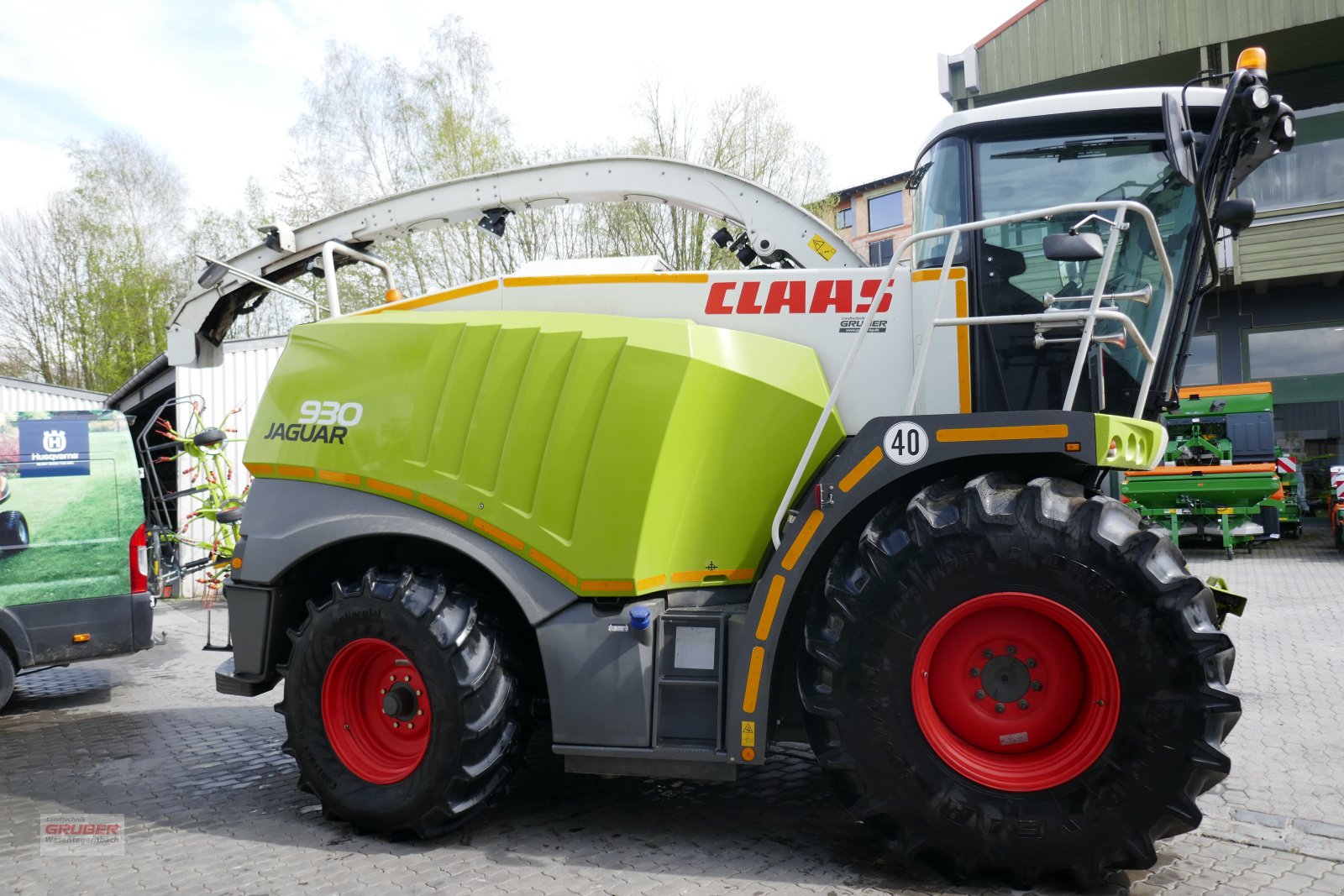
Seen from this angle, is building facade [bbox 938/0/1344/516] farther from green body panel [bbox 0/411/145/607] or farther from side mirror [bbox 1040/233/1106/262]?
green body panel [bbox 0/411/145/607]

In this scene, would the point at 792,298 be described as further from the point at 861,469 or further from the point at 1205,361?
the point at 1205,361

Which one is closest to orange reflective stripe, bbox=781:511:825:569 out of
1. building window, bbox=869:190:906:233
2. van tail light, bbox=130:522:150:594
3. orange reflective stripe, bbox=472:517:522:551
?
orange reflective stripe, bbox=472:517:522:551

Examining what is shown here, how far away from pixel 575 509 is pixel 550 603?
0.41 m

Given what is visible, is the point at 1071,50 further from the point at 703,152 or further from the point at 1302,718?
the point at 1302,718

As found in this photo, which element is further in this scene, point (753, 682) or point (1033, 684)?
point (753, 682)

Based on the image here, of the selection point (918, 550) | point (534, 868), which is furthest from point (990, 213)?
point (534, 868)

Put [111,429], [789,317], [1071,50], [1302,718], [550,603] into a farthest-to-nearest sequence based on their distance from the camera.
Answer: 1. [1071,50]
2. [111,429]
3. [1302,718]
4. [789,317]
5. [550,603]

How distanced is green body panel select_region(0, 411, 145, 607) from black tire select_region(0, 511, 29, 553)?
1.0 inches

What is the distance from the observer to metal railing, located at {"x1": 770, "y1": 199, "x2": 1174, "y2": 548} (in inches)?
138

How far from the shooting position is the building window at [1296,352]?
16.0 m

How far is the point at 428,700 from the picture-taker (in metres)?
4.12

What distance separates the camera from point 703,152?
63.2 ft

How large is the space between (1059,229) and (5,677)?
7.18 meters

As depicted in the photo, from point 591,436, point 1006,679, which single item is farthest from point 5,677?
point 1006,679
